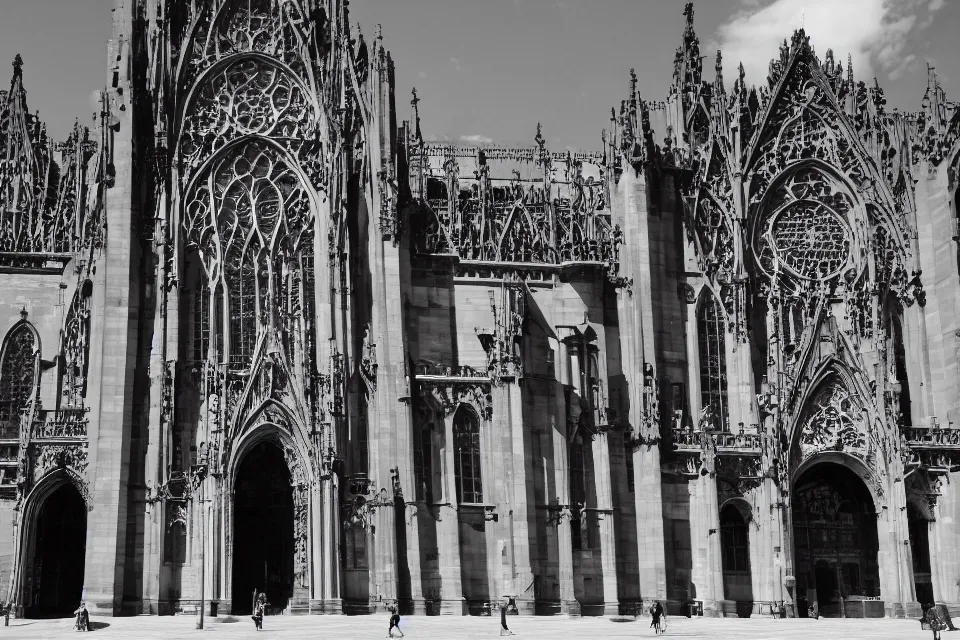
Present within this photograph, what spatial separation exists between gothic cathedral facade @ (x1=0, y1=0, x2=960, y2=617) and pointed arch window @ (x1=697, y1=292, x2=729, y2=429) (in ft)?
0.39

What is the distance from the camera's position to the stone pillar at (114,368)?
56.7 m

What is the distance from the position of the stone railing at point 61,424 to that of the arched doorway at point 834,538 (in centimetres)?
3032

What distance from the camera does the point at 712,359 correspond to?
66562 millimetres

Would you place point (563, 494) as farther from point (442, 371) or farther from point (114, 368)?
point (114, 368)

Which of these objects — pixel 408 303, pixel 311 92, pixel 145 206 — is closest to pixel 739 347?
pixel 408 303

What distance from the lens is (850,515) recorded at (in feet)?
218

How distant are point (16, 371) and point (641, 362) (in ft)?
88.2

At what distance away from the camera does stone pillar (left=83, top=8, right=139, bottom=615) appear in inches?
2231

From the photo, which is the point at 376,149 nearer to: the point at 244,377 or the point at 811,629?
the point at 244,377

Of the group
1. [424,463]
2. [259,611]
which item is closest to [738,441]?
[424,463]

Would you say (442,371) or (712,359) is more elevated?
(712,359)

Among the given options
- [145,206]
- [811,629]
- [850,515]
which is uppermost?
[145,206]

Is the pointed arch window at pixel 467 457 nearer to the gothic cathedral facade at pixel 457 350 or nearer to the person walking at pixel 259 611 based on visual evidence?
the gothic cathedral facade at pixel 457 350

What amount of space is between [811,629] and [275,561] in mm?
21192
